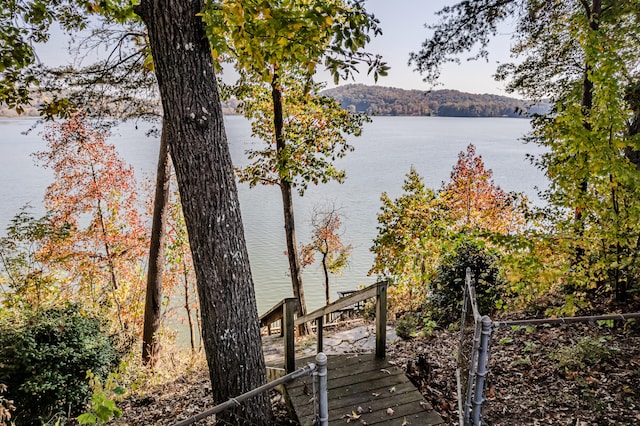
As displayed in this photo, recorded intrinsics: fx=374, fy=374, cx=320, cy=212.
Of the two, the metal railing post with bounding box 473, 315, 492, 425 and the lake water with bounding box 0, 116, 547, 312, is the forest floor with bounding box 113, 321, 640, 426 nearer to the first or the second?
the metal railing post with bounding box 473, 315, 492, 425

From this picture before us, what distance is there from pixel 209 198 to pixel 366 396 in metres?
2.35

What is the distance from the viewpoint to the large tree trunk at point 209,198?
287cm

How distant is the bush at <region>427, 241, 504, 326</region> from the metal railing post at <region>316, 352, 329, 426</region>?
4.61 meters

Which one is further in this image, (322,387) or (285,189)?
(285,189)

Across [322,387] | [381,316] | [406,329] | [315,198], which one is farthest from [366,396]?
[315,198]

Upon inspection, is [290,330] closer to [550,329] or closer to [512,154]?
[550,329]

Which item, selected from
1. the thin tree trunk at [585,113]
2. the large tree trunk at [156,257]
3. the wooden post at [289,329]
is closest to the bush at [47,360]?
the large tree trunk at [156,257]

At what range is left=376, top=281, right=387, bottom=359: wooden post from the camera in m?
4.06

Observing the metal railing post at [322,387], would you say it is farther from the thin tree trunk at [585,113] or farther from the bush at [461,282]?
the bush at [461,282]

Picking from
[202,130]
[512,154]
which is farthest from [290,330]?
[512,154]

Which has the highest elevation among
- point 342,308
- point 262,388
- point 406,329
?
point 262,388

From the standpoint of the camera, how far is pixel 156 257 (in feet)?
28.4

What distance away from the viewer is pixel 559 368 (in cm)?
400

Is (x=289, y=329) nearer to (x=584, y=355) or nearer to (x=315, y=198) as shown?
(x=584, y=355)
